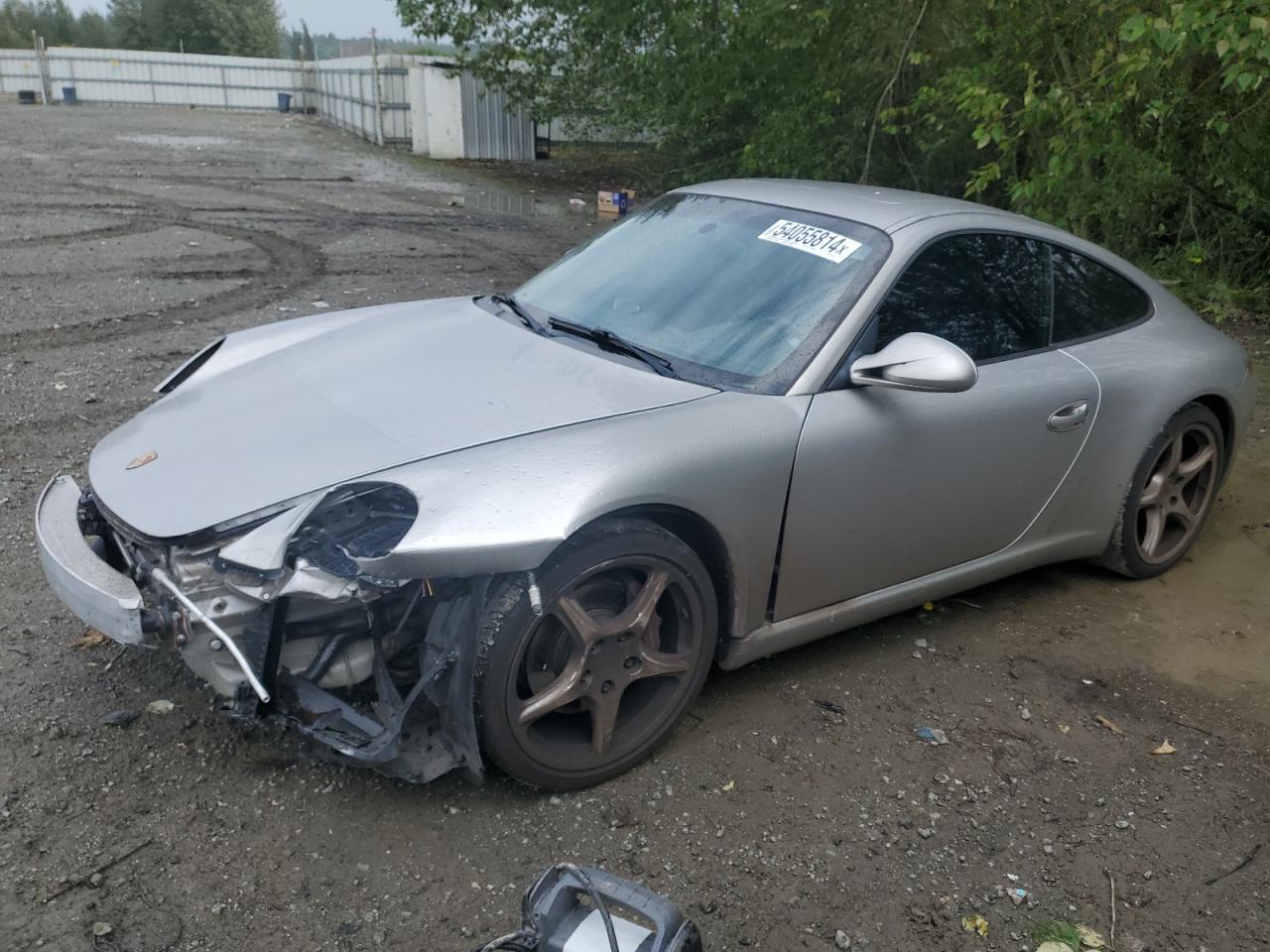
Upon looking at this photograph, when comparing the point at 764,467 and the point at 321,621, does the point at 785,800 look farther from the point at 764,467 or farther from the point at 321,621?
the point at 321,621

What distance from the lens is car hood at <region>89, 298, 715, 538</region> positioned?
276 cm

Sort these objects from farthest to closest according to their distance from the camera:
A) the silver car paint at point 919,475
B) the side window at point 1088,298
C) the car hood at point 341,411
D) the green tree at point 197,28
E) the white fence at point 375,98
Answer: the green tree at point 197,28
the white fence at point 375,98
the side window at point 1088,298
the silver car paint at point 919,475
the car hood at point 341,411

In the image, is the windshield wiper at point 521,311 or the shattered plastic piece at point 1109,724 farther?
the windshield wiper at point 521,311

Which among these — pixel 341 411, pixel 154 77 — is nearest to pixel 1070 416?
pixel 341 411

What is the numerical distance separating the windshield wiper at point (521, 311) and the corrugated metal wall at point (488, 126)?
17990mm

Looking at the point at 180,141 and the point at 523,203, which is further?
the point at 180,141

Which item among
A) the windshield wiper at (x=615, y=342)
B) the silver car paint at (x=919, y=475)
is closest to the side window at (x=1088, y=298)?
the silver car paint at (x=919, y=475)

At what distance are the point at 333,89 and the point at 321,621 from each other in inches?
1234

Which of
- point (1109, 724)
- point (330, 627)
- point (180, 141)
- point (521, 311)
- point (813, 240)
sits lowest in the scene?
point (1109, 724)

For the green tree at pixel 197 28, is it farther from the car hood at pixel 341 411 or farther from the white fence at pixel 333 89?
the car hood at pixel 341 411

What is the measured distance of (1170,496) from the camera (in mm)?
4352

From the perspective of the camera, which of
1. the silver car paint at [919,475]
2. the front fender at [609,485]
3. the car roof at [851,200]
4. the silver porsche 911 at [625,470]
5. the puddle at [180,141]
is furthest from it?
the puddle at [180,141]

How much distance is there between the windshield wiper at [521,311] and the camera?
3.62 metres

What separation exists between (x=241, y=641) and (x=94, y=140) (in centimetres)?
2162
